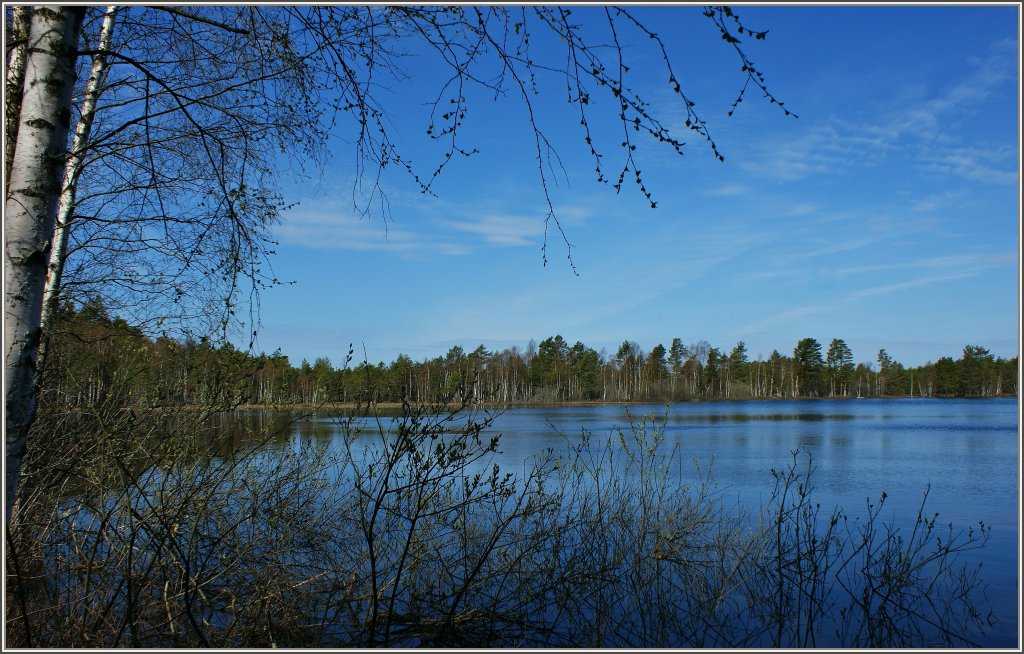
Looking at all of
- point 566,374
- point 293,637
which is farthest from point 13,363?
point 566,374

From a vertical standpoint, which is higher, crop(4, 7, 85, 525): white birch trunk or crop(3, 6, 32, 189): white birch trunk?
crop(3, 6, 32, 189): white birch trunk

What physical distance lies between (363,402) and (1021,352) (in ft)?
11.5

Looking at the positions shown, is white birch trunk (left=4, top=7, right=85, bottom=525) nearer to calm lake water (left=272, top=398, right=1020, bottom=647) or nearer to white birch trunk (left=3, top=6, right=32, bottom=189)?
white birch trunk (left=3, top=6, right=32, bottom=189)

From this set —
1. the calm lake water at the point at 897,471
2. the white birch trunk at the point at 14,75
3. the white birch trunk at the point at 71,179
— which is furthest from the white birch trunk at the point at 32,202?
the white birch trunk at the point at 71,179

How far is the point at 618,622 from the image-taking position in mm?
5328

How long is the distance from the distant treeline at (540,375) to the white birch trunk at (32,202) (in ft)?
4.48

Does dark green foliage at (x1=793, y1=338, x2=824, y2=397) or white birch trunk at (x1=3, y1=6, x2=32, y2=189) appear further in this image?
dark green foliage at (x1=793, y1=338, x2=824, y2=397)

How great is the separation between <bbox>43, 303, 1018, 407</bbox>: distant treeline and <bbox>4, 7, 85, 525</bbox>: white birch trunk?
→ 1.37m

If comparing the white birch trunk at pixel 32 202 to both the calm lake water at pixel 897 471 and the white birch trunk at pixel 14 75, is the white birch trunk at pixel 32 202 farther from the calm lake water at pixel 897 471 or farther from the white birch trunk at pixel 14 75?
the calm lake water at pixel 897 471

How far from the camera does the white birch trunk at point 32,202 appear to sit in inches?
81.2

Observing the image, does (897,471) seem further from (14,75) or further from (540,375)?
(540,375)

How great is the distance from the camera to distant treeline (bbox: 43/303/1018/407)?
3779mm

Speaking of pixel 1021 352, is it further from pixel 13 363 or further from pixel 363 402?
pixel 13 363

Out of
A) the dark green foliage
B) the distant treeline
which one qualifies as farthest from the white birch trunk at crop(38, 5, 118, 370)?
the dark green foliage
